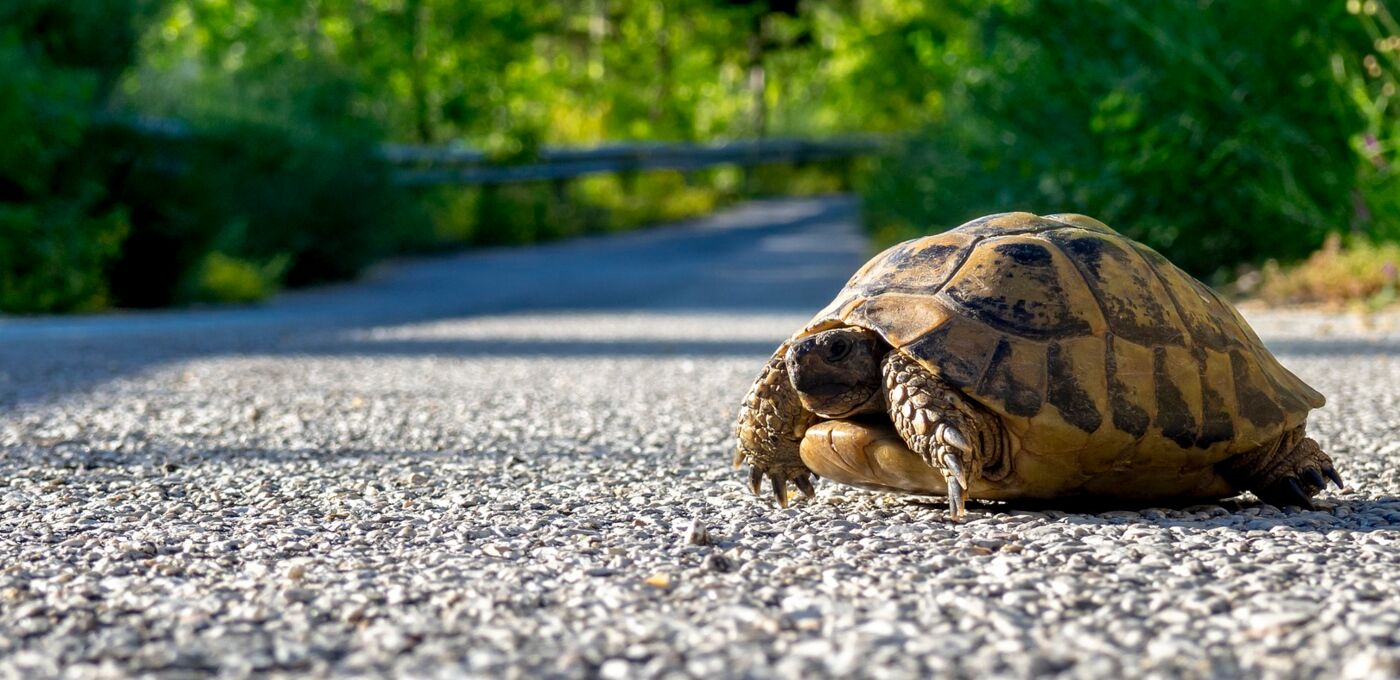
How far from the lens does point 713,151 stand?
31344 millimetres

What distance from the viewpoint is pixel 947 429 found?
12.5ft

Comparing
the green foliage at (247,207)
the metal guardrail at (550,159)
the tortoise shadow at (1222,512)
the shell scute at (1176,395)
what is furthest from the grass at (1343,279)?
the metal guardrail at (550,159)

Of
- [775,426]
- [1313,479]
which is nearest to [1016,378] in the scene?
[775,426]

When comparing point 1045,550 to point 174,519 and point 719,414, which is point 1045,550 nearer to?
point 174,519

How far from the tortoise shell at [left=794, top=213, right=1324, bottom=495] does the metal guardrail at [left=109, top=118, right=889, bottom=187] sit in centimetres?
951

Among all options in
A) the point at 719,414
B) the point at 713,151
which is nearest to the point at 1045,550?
the point at 719,414

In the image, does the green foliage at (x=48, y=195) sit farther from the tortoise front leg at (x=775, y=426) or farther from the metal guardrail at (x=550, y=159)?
the tortoise front leg at (x=775, y=426)

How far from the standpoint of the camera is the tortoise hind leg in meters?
4.18

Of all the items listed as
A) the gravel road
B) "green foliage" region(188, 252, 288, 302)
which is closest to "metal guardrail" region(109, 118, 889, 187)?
"green foliage" region(188, 252, 288, 302)

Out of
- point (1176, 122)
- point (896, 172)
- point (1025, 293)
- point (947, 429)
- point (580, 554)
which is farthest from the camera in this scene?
point (896, 172)

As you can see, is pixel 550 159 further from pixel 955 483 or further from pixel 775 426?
pixel 955 483

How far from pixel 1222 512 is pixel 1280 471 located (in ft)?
0.73

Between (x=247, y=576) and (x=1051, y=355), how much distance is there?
6.54 ft

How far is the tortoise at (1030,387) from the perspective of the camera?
3.87m
